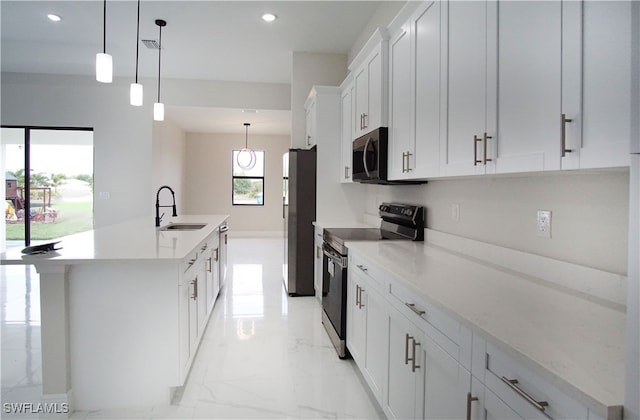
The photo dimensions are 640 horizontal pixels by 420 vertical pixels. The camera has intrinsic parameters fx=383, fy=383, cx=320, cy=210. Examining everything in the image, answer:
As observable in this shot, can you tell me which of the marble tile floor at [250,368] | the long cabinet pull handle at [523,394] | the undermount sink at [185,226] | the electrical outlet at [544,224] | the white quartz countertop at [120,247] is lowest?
the marble tile floor at [250,368]

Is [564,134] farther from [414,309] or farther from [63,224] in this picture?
[63,224]

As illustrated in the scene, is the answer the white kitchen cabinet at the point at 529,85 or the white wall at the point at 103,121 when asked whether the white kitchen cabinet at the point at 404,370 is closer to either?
the white kitchen cabinet at the point at 529,85

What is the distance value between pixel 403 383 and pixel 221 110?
6.03 m

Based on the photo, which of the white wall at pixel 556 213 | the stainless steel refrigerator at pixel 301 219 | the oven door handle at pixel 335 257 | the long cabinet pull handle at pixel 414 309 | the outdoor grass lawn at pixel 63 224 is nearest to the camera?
the white wall at pixel 556 213

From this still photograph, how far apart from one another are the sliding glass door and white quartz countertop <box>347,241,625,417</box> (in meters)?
6.30

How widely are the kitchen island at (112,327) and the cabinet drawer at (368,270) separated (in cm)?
104

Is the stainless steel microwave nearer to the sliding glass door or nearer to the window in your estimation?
the sliding glass door

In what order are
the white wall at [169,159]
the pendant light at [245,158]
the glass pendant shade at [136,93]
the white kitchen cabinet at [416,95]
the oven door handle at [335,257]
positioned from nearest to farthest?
the white kitchen cabinet at [416,95]
the oven door handle at [335,257]
the glass pendant shade at [136,93]
the white wall at [169,159]
the pendant light at [245,158]

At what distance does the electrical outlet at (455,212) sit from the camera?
7.85 ft

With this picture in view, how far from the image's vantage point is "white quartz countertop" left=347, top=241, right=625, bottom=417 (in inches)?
31.2

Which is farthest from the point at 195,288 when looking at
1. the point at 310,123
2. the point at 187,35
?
the point at 187,35

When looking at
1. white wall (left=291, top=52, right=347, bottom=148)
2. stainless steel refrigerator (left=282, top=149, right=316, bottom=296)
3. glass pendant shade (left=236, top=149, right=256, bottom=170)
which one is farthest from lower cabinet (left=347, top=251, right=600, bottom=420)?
glass pendant shade (left=236, top=149, right=256, bottom=170)

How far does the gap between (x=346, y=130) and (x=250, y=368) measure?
255 cm

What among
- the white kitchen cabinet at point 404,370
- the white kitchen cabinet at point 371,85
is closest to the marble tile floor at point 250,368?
the white kitchen cabinet at point 404,370
